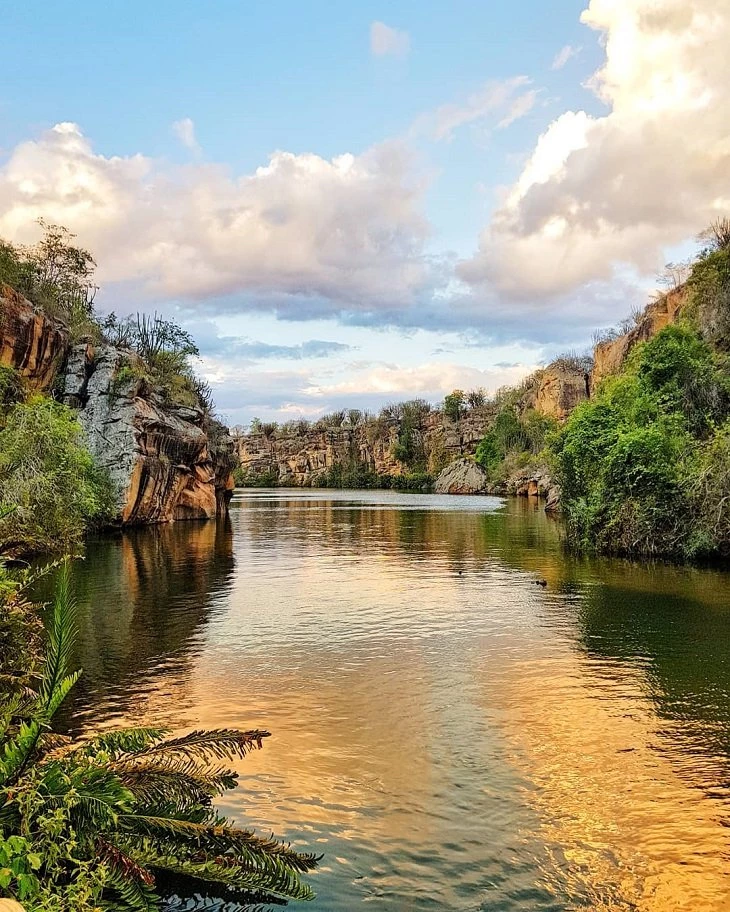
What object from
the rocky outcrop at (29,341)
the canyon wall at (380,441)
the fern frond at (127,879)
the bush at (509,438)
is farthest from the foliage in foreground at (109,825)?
the canyon wall at (380,441)

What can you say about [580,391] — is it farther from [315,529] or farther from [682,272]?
[315,529]

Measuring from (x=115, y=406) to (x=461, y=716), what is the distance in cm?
3637

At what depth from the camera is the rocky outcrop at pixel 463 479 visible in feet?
334

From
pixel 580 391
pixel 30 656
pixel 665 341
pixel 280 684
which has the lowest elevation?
pixel 280 684

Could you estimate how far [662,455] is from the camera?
23.4 meters

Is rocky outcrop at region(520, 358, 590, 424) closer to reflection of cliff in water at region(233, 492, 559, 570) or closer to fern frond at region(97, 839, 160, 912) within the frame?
reflection of cliff in water at region(233, 492, 559, 570)

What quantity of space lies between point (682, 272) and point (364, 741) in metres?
54.6

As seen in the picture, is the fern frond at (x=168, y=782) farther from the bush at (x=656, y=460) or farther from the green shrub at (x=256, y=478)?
the green shrub at (x=256, y=478)

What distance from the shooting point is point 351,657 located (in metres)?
12.1

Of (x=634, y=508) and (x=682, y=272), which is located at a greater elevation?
(x=682, y=272)

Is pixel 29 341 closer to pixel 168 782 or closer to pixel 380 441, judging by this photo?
pixel 168 782

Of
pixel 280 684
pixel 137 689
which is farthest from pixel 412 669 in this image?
pixel 137 689

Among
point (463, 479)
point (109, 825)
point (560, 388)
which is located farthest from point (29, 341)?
point (560, 388)

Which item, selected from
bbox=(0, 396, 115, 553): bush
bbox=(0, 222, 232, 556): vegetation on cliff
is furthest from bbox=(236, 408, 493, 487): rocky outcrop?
bbox=(0, 396, 115, 553): bush
